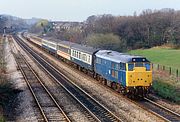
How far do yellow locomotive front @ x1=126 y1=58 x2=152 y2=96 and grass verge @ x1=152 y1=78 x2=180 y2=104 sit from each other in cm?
204

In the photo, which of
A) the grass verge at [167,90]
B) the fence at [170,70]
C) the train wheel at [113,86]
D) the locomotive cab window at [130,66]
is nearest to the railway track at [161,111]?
the grass verge at [167,90]

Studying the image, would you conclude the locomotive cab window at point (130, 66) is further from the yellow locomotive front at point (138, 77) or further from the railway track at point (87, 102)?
the railway track at point (87, 102)

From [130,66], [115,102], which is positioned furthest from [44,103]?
[130,66]

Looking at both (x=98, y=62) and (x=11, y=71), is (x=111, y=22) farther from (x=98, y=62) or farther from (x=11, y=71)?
(x=98, y=62)

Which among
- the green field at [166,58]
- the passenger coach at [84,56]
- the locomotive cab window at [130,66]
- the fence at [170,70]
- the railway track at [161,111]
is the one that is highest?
the locomotive cab window at [130,66]

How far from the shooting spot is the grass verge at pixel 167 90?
2748 cm

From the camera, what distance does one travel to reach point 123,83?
88.5 feet

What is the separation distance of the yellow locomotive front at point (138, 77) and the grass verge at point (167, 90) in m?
2.04

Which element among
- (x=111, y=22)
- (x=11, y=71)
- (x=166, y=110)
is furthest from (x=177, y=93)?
(x=111, y=22)

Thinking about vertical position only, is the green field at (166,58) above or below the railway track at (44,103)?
below

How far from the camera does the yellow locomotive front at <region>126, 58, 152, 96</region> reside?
26391 mm

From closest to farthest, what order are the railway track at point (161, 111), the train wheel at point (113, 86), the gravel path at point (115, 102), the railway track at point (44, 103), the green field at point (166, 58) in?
the railway track at point (161, 111)
the gravel path at point (115, 102)
the railway track at point (44, 103)
the train wheel at point (113, 86)
the green field at point (166, 58)

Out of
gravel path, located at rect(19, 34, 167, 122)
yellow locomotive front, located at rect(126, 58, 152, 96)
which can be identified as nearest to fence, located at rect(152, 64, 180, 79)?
gravel path, located at rect(19, 34, 167, 122)

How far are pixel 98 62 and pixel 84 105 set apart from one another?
33.9 ft
